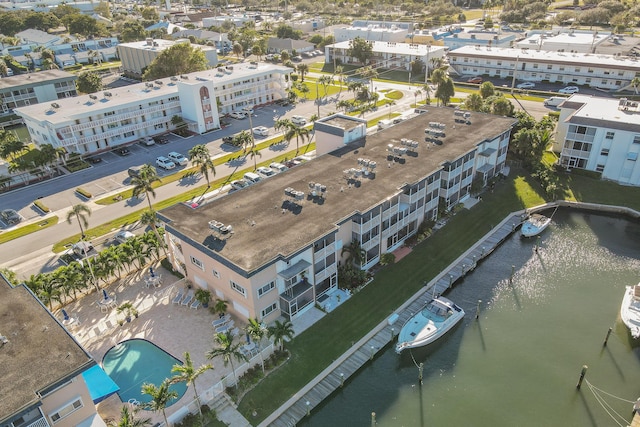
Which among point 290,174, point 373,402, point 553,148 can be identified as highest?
point 290,174

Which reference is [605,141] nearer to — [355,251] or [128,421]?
[355,251]

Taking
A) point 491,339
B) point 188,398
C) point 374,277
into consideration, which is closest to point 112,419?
point 188,398

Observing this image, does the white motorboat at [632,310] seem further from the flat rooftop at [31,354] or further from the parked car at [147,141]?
the parked car at [147,141]

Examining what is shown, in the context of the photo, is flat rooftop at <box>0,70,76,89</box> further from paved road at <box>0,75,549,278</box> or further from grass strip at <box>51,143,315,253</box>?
grass strip at <box>51,143,315,253</box>

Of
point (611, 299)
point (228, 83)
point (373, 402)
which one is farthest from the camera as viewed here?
point (228, 83)

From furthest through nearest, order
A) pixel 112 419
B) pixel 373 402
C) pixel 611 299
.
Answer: pixel 611 299
pixel 373 402
pixel 112 419

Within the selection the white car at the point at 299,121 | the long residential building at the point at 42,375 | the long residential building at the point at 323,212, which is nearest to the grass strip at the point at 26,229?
the long residential building at the point at 323,212

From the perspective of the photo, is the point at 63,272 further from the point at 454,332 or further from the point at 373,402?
the point at 454,332
